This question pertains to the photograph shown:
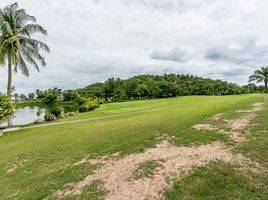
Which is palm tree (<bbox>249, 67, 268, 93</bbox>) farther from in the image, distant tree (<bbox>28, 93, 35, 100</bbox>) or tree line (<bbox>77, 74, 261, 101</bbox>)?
distant tree (<bbox>28, 93, 35, 100</bbox>)

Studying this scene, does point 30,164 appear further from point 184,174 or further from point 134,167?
point 184,174

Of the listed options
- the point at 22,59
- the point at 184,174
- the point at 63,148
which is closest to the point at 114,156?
the point at 184,174

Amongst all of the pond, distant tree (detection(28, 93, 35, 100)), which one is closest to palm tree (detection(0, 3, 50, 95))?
the pond

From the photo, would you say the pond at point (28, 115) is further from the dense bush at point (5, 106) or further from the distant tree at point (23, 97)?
the distant tree at point (23, 97)

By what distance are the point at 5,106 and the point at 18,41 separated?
622 cm

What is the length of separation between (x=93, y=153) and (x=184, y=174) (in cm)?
389

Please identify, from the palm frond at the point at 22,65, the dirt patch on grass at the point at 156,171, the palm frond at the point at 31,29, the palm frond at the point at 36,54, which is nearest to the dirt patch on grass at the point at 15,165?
the dirt patch on grass at the point at 156,171

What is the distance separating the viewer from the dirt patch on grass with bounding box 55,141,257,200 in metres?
4.28

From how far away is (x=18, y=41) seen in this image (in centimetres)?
1689

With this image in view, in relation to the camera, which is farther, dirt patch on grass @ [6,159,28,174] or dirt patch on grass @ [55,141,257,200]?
dirt patch on grass @ [6,159,28,174]

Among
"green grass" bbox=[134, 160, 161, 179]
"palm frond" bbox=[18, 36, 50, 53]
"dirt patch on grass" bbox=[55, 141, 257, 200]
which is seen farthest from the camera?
"palm frond" bbox=[18, 36, 50, 53]

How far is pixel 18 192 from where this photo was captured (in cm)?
502

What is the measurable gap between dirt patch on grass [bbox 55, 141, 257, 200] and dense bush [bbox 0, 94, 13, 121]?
13.0 m

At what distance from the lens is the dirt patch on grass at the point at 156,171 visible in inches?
168
